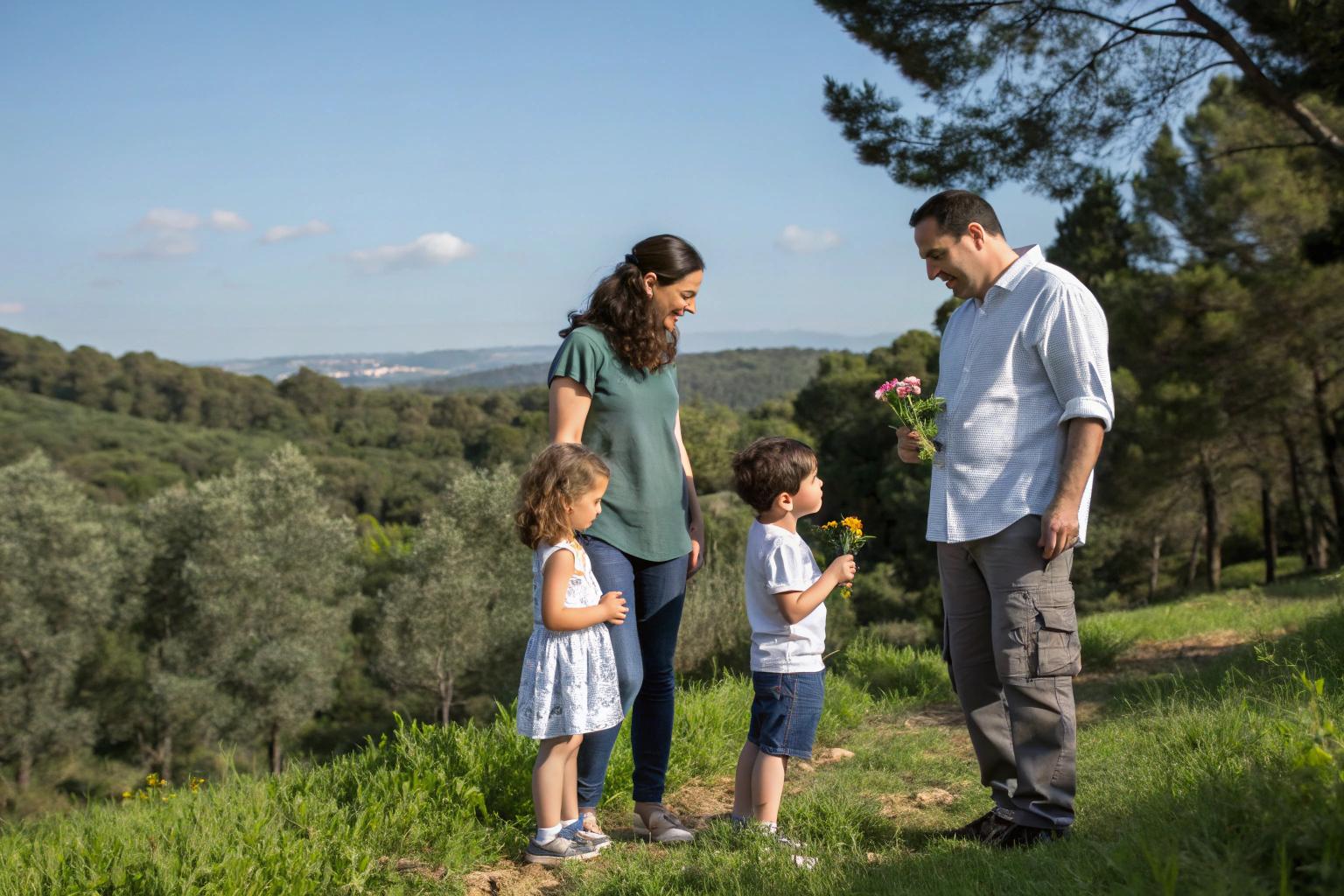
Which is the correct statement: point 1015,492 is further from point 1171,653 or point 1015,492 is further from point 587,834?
point 1171,653

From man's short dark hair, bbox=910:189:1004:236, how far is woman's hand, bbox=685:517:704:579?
1166mm

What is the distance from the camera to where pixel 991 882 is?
2.20 metres

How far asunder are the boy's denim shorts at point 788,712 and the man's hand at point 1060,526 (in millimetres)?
737

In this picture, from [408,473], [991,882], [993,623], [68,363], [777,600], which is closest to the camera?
[991,882]

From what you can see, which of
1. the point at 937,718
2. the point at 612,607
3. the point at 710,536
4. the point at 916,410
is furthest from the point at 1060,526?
the point at 710,536

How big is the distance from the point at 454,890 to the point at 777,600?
118 centimetres

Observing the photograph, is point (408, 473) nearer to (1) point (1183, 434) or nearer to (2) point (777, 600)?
(1) point (1183, 434)

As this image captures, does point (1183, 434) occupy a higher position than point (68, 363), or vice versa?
point (68, 363)

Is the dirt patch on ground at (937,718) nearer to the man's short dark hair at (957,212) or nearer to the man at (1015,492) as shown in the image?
the man at (1015,492)

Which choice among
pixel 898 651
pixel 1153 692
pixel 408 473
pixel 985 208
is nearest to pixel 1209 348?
pixel 898 651

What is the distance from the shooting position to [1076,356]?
262 centimetres

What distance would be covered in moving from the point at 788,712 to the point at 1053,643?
74 cm

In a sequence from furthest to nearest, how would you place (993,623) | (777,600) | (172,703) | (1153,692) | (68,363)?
1. (68,363)
2. (172,703)
3. (1153,692)
4. (777,600)
5. (993,623)

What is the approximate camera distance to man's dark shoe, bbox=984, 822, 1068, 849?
8.45 ft
